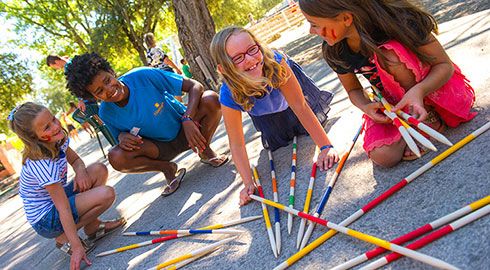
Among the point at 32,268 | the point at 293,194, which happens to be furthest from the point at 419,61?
the point at 32,268

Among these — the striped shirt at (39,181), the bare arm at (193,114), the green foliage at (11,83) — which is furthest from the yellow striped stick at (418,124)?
the green foliage at (11,83)

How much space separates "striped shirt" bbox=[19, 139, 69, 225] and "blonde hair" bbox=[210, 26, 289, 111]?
4.58 ft

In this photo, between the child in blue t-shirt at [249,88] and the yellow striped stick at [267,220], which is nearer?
the yellow striped stick at [267,220]

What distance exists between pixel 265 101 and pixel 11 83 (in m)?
17.4

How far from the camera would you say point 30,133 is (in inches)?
110

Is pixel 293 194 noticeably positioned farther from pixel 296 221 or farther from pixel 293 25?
pixel 293 25

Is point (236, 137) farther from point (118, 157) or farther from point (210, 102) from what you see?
point (118, 157)

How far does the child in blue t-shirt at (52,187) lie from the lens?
276cm

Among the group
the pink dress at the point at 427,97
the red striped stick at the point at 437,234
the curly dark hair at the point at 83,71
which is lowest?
the red striped stick at the point at 437,234

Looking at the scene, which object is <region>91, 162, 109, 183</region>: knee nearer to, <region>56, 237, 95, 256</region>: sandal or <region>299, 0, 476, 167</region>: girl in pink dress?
<region>56, 237, 95, 256</region>: sandal

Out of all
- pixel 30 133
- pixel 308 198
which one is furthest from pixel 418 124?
pixel 30 133

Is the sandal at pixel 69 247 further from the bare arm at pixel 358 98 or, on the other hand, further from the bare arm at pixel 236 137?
the bare arm at pixel 358 98

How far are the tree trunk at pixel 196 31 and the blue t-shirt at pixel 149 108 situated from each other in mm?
3150

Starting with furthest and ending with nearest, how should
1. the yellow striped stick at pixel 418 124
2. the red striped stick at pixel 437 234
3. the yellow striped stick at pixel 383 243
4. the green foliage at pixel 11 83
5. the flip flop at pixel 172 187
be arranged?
1. the green foliage at pixel 11 83
2. the flip flop at pixel 172 187
3. the yellow striped stick at pixel 418 124
4. the red striped stick at pixel 437 234
5. the yellow striped stick at pixel 383 243
